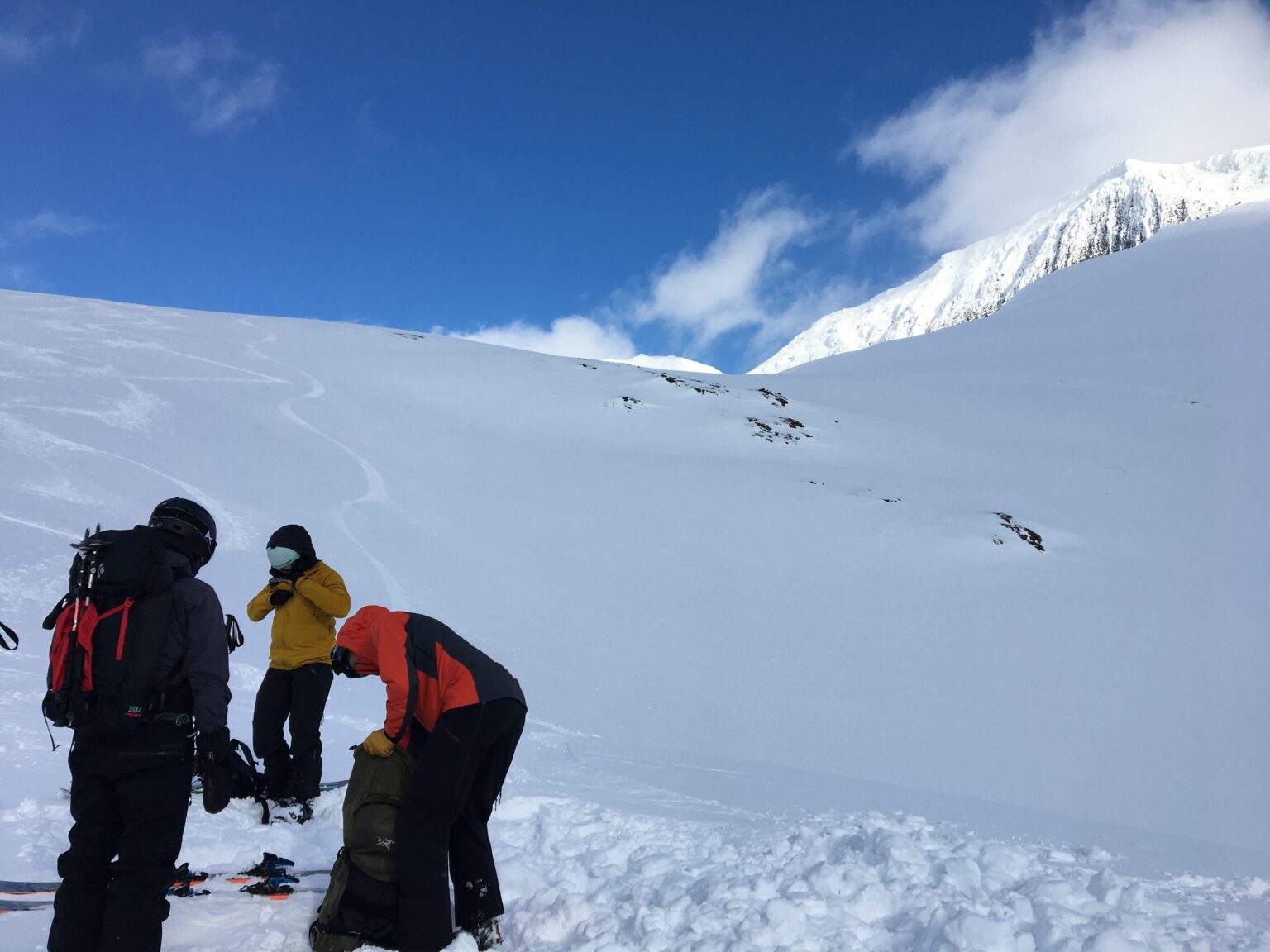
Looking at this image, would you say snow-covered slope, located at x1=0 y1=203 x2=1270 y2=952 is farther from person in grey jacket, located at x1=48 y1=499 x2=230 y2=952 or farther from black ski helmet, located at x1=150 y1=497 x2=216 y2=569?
black ski helmet, located at x1=150 y1=497 x2=216 y2=569

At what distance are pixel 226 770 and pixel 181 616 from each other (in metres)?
0.61

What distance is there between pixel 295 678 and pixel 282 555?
0.76 meters

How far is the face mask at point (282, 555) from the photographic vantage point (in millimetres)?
4512

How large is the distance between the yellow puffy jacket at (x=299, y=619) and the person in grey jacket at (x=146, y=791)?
166cm

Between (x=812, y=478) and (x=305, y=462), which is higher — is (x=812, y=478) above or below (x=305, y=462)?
above

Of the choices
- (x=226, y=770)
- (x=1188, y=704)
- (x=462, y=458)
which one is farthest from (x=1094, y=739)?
(x=462, y=458)

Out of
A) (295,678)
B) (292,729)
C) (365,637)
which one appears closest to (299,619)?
(295,678)

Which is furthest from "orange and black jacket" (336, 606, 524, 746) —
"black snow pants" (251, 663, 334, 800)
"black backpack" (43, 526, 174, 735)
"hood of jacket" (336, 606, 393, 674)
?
"black snow pants" (251, 663, 334, 800)

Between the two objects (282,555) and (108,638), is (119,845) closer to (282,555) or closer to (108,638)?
(108,638)

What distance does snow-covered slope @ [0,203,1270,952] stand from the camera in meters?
3.77

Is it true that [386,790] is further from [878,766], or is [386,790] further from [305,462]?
[305,462]

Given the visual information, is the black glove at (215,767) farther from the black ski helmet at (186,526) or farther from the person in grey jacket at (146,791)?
the black ski helmet at (186,526)

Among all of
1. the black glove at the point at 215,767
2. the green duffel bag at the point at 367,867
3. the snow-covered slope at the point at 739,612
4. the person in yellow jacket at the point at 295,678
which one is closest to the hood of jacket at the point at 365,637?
the green duffel bag at the point at 367,867

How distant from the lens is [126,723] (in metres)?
2.75
